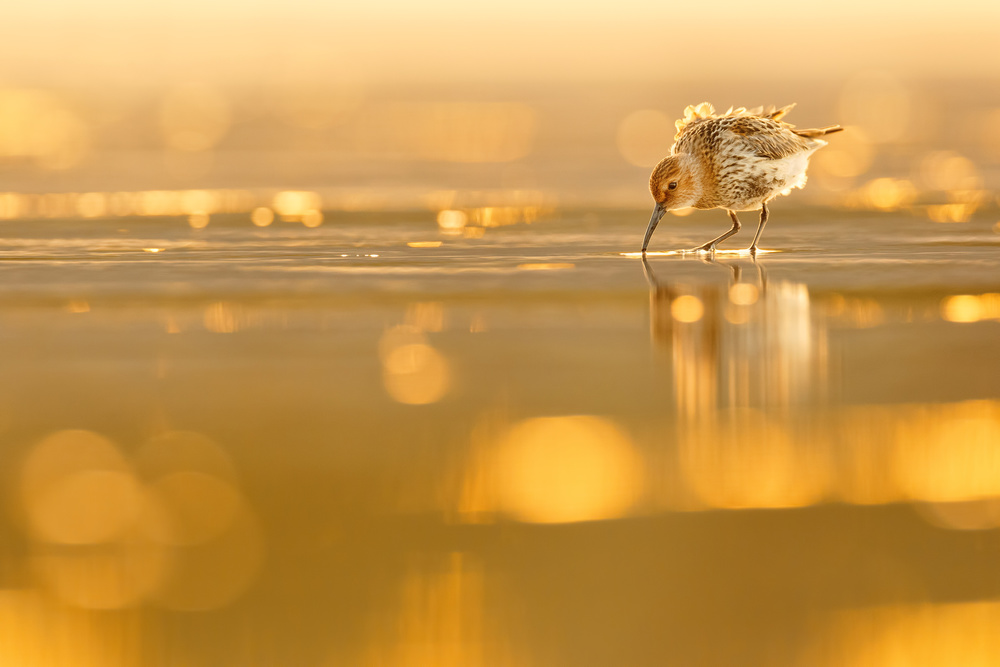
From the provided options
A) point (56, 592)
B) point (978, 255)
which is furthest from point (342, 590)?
A: point (978, 255)

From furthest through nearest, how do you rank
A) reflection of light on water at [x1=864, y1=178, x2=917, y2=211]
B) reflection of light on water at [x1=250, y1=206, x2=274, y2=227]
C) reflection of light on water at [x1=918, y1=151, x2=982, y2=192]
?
reflection of light on water at [x1=918, y1=151, x2=982, y2=192] → reflection of light on water at [x1=864, y1=178, x2=917, y2=211] → reflection of light on water at [x1=250, y1=206, x2=274, y2=227]

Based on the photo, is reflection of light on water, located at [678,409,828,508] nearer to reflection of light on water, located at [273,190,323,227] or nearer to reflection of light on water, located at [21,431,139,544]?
reflection of light on water, located at [21,431,139,544]

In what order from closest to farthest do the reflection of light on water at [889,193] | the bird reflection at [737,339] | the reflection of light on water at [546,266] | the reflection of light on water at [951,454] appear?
the reflection of light on water at [951,454], the bird reflection at [737,339], the reflection of light on water at [546,266], the reflection of light on water at [889,193]

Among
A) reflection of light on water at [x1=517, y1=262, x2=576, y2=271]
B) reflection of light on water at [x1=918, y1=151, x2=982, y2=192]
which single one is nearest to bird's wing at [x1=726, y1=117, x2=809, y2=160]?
reflection of light on water at [x1=517, y1=262, x2=576, y2=271]

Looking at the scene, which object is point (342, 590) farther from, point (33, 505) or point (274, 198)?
point (274, 198)

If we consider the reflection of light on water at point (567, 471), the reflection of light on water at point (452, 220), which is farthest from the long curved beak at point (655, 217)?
the reflection of light on water at point (567, 471)

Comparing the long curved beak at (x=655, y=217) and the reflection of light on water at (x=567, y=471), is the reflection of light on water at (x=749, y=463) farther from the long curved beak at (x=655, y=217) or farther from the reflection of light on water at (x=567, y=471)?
the long curved beak at (x=655, y=217)

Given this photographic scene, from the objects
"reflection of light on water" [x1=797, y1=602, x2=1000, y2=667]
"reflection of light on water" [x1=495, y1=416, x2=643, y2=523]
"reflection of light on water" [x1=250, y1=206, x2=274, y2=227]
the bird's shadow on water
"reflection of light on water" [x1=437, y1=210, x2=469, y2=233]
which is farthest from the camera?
"reflection of light on water" [x1=250, y1=206, x2=274, y2=227]
